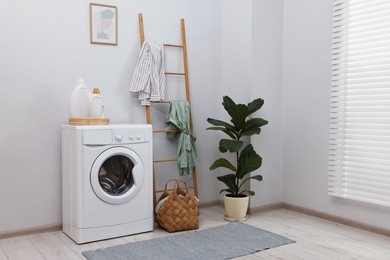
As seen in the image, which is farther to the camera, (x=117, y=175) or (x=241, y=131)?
(x=241, y=131)

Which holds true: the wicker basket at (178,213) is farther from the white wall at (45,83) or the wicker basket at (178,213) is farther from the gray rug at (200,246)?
the white wall at (45,83)

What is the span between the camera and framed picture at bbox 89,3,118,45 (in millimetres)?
3174

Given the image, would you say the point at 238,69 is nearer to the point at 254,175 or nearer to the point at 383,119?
the point at 254,175

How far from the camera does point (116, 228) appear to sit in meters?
2.83

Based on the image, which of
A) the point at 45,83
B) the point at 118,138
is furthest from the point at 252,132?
the point at 45,83

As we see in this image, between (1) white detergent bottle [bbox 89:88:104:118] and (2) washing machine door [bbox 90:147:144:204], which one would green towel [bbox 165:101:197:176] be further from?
(1) white detergent bottle [bbox 89:88:104:118]

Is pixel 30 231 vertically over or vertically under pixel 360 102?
under

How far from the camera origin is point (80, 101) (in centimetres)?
289

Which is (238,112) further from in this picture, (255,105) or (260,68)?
(260,68)

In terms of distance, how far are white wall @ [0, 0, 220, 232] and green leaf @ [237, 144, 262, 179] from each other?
3.15ft

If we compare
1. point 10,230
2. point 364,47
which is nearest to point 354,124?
point 364,47

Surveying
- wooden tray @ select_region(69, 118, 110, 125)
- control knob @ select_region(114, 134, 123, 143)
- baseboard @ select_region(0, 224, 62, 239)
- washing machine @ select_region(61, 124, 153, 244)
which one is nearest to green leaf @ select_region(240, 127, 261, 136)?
washing machine @ select_region(61, 124, 153, 244)

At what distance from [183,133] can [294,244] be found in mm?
1343

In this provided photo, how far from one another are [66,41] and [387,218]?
2.79m
